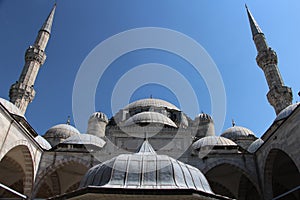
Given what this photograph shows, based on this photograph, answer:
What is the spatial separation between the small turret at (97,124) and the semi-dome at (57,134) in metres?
2.19

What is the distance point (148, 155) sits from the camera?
429cm

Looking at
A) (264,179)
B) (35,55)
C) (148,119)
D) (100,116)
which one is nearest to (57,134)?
(100,116)

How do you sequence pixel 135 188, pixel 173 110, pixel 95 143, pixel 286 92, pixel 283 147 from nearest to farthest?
pixel 135 188 → pixel 283 147 → pixel 95 143 → pixel 286 92 → pixel 173 110

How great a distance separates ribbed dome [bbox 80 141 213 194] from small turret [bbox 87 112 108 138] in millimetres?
13891

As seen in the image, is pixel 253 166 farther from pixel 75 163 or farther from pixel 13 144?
pixel 13 144

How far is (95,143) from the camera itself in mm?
14172

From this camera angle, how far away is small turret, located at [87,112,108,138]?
17.8 metres

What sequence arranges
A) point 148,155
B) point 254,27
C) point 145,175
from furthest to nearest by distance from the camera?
point 254,27 < point 148,155 < point 145,175

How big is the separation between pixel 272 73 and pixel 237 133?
15.7ft

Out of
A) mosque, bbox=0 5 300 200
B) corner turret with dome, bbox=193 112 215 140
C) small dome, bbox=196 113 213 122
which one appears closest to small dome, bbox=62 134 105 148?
mosque, bbox=0 5 300 200

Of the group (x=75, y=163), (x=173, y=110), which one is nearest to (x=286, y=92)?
(x=173, y=110)

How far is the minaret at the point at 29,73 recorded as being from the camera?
1647 centimetres

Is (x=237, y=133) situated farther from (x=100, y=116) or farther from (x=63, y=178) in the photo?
(x=63, y=178)

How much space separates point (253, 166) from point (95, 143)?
26.5ft
